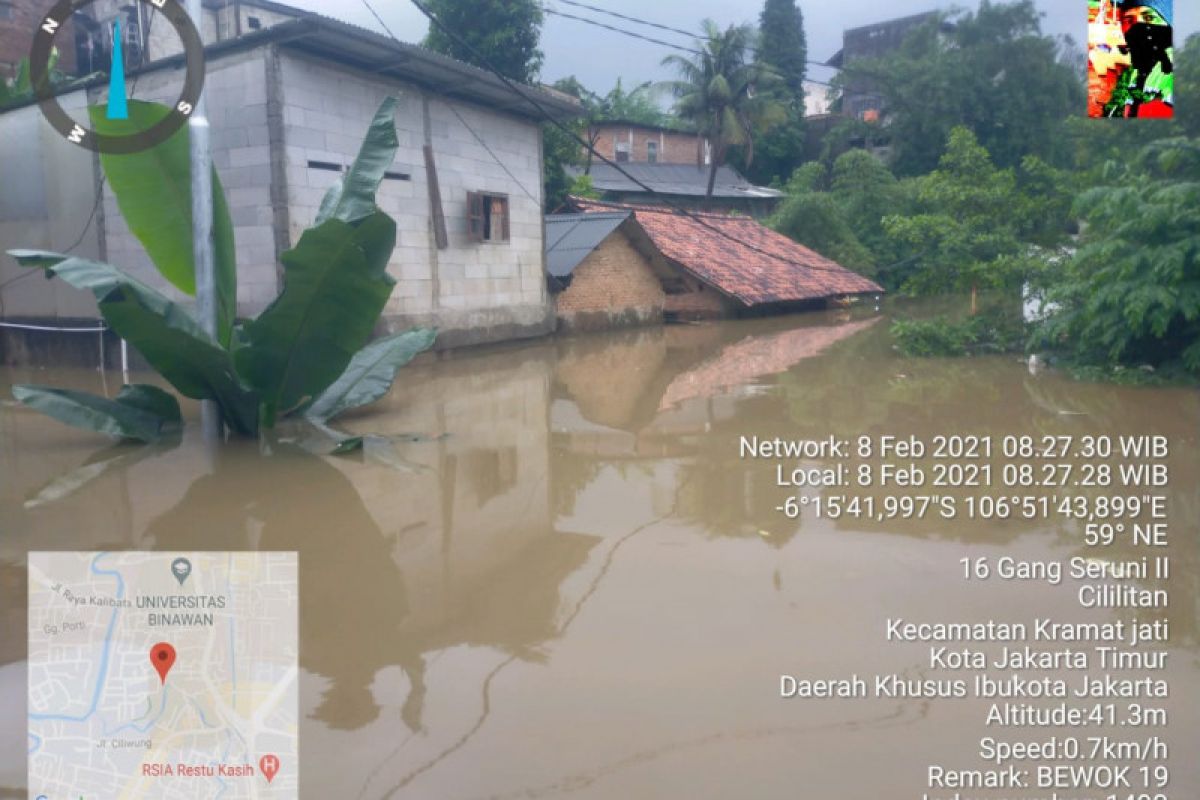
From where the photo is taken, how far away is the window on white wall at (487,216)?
1509 centimetres

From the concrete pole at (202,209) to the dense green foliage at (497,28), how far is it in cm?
1627

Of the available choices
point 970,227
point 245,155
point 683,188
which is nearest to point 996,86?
point 683,188

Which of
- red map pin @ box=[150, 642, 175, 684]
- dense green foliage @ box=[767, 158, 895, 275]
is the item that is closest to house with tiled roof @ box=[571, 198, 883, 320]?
dense green foliage @ box=[767, 158, 895, 275]

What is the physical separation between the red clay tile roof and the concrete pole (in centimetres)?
1286

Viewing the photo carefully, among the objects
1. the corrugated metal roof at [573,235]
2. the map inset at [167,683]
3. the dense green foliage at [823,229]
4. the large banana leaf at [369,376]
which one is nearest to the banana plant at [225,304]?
the large banana leaf at [369,376]

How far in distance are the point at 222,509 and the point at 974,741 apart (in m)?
4.29

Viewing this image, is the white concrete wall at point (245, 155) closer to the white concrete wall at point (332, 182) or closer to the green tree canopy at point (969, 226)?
the white concrete wall at point (332, 182)

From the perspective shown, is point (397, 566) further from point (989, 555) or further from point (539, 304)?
point (539, 304)

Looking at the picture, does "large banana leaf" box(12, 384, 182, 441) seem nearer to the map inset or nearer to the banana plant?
the banana plant

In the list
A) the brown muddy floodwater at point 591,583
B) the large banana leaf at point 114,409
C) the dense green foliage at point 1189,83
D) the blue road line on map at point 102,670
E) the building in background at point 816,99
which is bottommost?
the brown muddy floodwater at point 591,583

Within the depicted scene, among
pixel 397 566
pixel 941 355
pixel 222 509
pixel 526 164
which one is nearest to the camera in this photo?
pixel 397 566

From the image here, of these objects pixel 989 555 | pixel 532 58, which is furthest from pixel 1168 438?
pixel 532 58

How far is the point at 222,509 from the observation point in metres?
5.65

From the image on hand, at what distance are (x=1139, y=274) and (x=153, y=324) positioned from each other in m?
9.28
